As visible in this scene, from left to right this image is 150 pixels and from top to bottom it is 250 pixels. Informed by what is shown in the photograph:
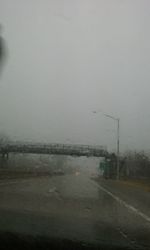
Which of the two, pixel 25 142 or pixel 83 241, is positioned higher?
pixel 25 142

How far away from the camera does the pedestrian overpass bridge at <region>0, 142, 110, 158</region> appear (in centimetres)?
12344

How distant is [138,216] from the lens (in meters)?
18.5

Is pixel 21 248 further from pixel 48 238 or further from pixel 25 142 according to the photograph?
pixel 25 142

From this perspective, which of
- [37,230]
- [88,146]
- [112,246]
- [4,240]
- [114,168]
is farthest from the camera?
[88,146]

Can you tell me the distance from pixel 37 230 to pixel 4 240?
2.17m

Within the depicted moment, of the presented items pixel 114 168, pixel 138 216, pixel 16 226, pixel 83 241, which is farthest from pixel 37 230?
pixel 114 168

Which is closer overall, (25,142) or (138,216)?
(138,216)

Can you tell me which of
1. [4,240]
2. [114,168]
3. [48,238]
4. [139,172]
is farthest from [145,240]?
[139,172]

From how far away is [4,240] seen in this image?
912 cm

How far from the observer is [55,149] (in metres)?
125

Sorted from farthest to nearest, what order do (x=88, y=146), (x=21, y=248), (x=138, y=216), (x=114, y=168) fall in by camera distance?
1. (x=88, y=146)
2. (x=114, y=168)
3. (x=138, y=216)
4. (x=21, y=248)

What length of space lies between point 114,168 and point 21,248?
109779mm

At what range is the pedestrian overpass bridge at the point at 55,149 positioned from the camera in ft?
405

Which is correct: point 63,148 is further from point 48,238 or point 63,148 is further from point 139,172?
point 48,238
